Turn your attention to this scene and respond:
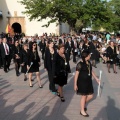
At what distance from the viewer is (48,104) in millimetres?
8383

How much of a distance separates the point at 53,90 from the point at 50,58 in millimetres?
1078

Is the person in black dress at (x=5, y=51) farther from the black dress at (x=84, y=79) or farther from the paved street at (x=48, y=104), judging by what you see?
the black dress at (x=84, y=79)

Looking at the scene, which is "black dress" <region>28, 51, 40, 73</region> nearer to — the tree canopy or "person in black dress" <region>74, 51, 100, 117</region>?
"person in black dress" <region>74, 51, 100, 117</region>

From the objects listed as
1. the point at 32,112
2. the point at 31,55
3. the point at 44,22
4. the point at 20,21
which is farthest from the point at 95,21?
A: the point at 32,112

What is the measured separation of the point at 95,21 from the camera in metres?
33.8

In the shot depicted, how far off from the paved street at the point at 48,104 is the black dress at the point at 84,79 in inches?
25.8

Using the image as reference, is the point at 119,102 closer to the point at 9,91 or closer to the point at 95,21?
the point at 9,91

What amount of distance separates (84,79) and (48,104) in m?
1.78

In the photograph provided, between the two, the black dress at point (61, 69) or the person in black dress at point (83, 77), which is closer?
the person in black dress at point (83, 77)

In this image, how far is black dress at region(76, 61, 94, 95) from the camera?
23.1 ft

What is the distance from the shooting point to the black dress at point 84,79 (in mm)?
7040

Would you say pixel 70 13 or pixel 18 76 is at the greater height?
pixel 70 13

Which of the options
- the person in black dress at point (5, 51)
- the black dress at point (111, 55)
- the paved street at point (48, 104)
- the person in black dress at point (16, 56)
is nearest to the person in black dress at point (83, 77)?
the paved street at point (48, 104)

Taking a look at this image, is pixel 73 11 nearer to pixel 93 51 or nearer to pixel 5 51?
pixel 93 51
